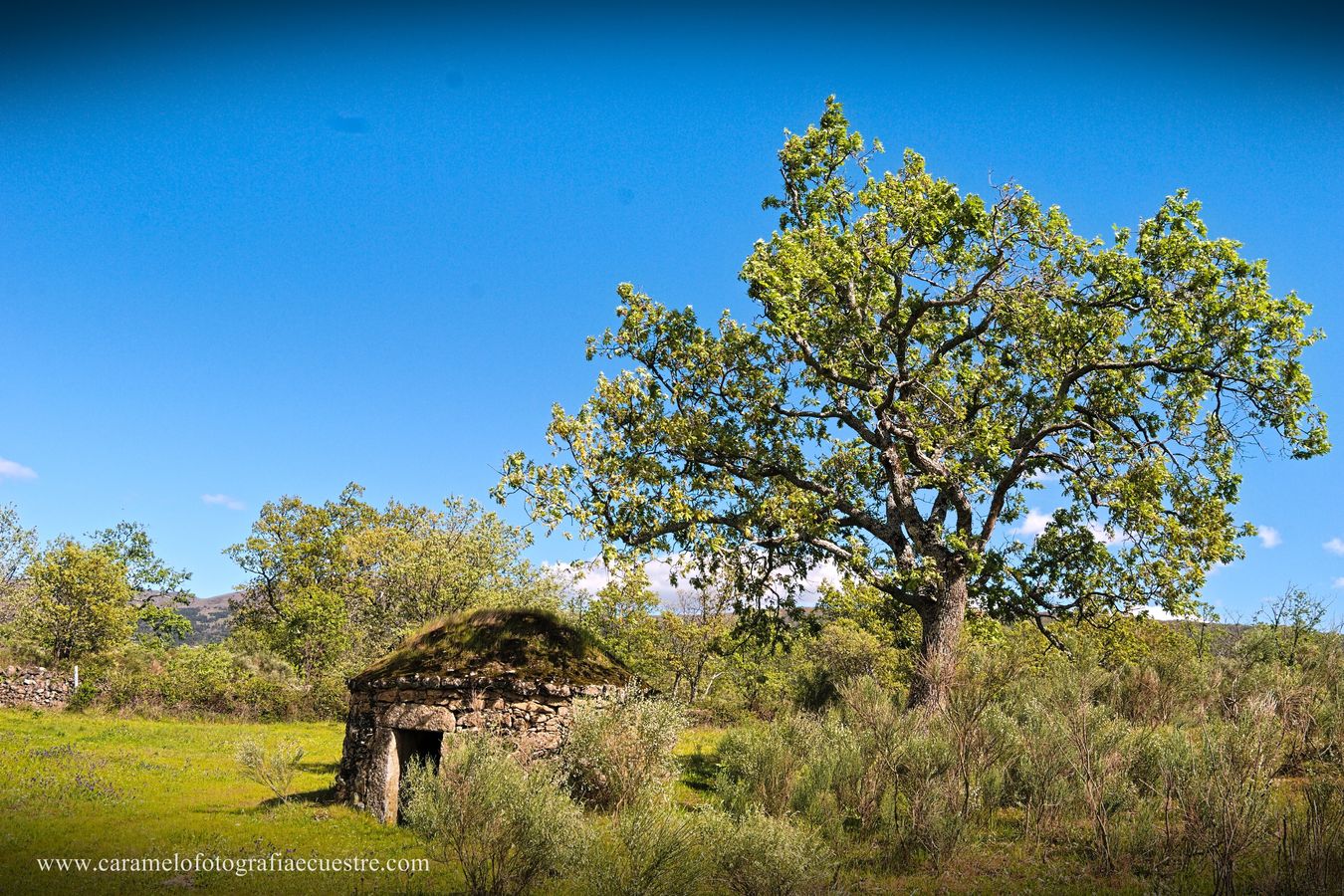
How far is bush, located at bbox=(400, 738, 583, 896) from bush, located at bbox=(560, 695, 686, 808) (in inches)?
158

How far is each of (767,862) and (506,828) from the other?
331cm

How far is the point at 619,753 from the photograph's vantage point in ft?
48.8

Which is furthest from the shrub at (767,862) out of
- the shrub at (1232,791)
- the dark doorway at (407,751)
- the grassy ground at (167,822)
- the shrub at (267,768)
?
the shrub at (267,768)

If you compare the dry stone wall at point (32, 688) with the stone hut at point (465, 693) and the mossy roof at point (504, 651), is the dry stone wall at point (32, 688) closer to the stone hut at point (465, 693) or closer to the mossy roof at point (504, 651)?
the stone hut at point (465, 693)

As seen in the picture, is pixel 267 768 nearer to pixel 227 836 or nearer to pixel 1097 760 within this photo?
pixel 227 836

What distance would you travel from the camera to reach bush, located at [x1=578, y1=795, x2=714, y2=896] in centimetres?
840

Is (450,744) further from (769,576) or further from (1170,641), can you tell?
(1170,641)

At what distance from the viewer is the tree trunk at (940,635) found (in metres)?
18.7

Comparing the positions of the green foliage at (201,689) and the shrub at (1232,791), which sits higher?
the shrub at (1232,791)

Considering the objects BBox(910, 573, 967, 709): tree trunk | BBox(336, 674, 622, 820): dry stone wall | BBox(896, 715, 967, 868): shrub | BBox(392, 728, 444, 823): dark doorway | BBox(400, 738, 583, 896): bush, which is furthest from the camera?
BBox(910, 573, 967, 709): tree trunk

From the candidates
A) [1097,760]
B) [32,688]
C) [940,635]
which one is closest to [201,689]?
[32,688]

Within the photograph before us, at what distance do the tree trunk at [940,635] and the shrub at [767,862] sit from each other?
10562 mm

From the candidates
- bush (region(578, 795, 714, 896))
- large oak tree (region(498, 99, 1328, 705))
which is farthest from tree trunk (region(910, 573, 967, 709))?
bush (region(578, 795, 714, 896))

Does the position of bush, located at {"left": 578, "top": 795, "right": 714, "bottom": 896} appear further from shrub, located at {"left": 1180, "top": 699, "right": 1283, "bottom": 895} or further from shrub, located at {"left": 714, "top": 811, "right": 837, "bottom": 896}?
shrub, located at {"left": 1180, "top": 699, "right": 1283, "bottom": 895}
